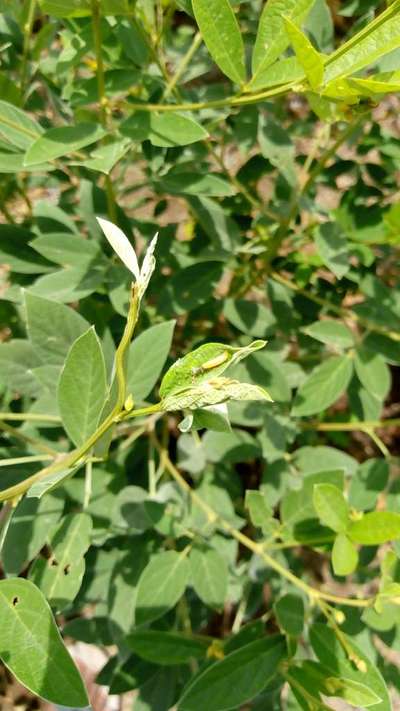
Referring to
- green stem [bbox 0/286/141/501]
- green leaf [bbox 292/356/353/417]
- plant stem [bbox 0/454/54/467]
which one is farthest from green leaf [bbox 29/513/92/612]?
green leaf [bbox 292/356/353/417]

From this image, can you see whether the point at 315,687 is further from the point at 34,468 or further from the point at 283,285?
the point at 283,285

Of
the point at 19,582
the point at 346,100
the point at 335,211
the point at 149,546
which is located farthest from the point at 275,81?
the point at 149,546

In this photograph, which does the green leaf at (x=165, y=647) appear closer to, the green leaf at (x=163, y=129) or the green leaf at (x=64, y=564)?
the green leaf at (x=64, y=564)

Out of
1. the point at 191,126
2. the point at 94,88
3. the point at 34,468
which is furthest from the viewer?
the point at 34,468

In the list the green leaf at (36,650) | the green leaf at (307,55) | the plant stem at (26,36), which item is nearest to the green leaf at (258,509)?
the green leaf at (36,650)

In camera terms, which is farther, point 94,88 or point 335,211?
point 335,211

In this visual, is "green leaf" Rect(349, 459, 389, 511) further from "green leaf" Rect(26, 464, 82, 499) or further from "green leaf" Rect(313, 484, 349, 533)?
"green leaf" Rect(26, 464, 82, 499)

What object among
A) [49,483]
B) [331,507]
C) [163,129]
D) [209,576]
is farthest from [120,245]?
[209,576]
